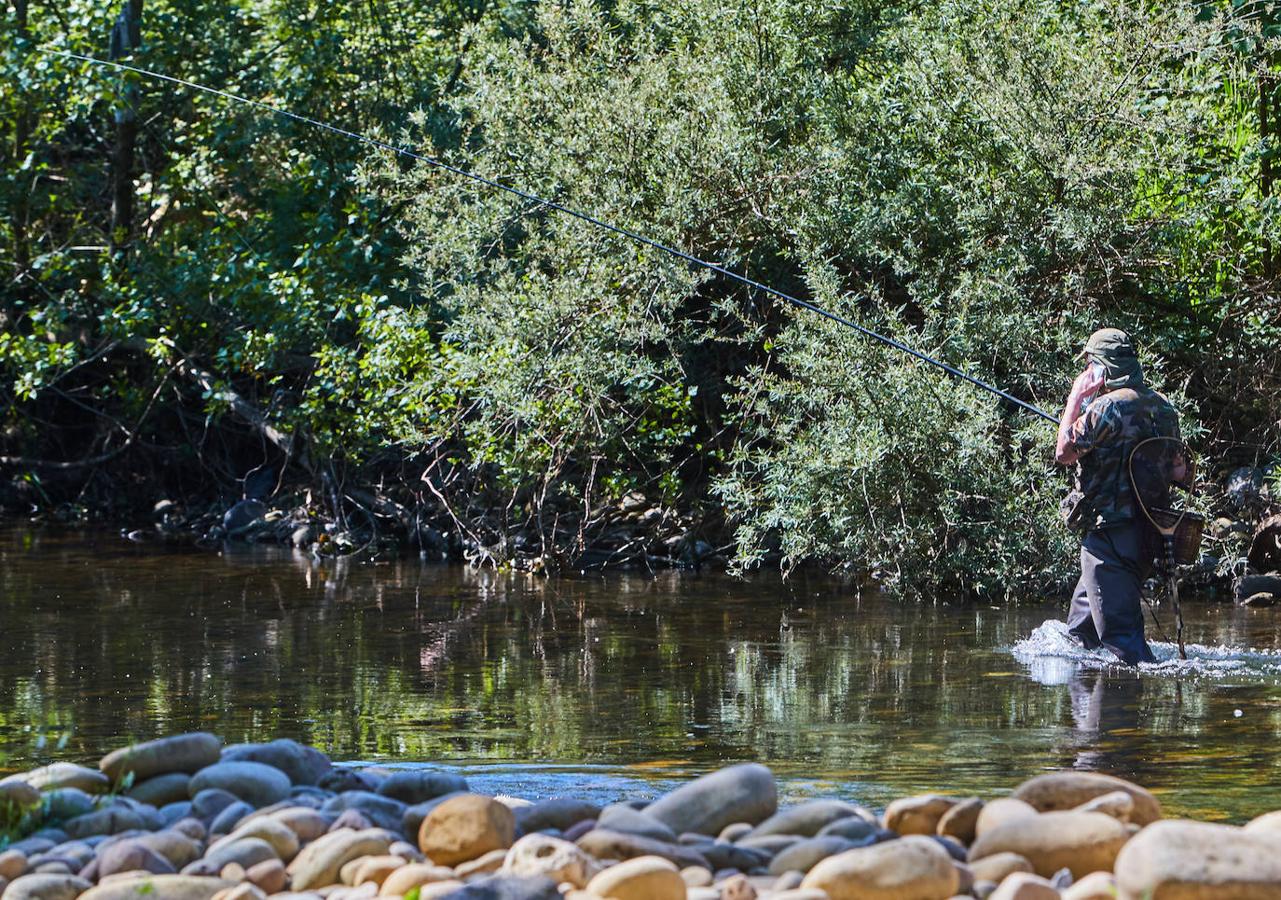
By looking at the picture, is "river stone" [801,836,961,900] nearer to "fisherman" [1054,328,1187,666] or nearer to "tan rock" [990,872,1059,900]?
"tan rock" [990,872,1059,900]

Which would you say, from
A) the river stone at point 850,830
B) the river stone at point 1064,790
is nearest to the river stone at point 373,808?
the river stone at point 850,830

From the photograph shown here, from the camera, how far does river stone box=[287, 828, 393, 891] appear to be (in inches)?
156

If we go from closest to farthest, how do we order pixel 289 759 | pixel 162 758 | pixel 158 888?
pixel 158 888
pixel 162 758
pixel 289 759

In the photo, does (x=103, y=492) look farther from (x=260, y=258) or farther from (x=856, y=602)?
(x=856, y=602)

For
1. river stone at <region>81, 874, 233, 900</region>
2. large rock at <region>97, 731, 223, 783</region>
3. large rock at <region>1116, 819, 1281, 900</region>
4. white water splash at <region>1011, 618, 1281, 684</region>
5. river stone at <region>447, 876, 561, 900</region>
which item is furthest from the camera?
white water splash at <region>1011, 618, 1281, 684</region>

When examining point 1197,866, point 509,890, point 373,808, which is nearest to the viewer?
point 1197,866

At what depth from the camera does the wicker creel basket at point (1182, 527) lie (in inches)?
321

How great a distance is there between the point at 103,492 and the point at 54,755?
11715 millimetres

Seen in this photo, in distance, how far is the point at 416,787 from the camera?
4742 millimetres

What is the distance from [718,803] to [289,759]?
1441mm

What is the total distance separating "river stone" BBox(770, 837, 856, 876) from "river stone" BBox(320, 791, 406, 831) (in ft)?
3.68

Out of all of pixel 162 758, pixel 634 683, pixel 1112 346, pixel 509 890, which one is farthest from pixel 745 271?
pixel 509 890

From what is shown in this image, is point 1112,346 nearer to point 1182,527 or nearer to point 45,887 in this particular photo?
point 1182,527

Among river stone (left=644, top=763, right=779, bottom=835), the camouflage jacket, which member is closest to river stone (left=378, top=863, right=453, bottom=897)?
river stone (left=644, top=763, right=779, bottom=835)
